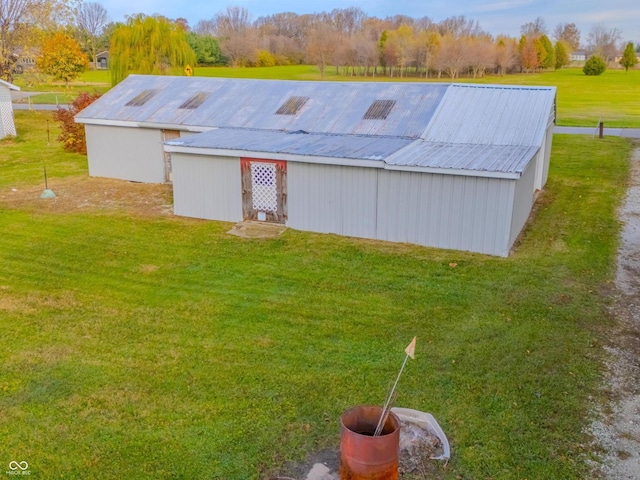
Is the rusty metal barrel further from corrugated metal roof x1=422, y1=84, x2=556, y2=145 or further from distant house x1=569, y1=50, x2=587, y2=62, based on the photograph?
distant house x1=569, y1=50, x2=587, y2=62

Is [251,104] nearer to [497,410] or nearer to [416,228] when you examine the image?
[416,228]

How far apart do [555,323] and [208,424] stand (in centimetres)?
592

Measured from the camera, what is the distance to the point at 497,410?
7.36 m

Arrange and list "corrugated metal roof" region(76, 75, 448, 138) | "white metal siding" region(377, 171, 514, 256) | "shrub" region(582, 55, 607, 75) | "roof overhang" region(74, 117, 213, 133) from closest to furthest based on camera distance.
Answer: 1. "white metal siding" region(377, 171, 514, 256)
2. "corrugated metal roof" region(76, 75, 448, 138)
3. "roof overhang" region(74, 117, 213, 133)
4. "shrub" region(582, 55, 607, 75)

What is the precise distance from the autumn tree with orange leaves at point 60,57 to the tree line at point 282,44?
0.14m

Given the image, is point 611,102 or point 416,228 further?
point 611,102

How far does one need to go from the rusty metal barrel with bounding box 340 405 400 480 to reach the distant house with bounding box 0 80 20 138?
28.0 m

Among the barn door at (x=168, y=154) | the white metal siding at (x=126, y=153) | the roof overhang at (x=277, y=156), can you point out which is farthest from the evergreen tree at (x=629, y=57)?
Answer: the roof overhang at (x=277, y=156)

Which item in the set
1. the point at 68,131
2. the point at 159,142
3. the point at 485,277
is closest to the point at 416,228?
the point at 485,277

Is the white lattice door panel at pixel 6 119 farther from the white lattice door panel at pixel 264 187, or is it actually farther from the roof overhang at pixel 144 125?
the white lattice door panel at pixel 264 187

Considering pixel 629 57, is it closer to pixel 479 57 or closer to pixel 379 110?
pixel 479 57

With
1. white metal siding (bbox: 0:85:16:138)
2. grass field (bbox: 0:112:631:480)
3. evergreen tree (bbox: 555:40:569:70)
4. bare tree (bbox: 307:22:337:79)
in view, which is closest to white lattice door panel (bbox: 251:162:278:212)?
grass field (bbox: 0:112:631:480)

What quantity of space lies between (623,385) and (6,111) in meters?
29.4

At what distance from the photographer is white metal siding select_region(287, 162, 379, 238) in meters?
13.9
